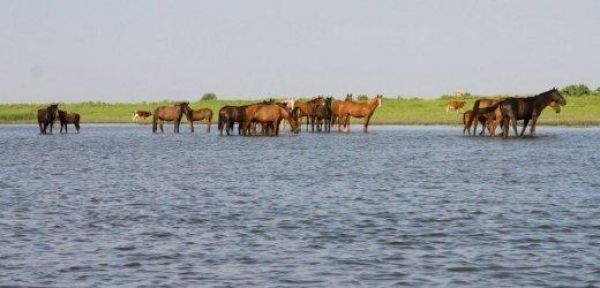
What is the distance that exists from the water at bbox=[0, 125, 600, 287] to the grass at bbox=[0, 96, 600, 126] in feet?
142

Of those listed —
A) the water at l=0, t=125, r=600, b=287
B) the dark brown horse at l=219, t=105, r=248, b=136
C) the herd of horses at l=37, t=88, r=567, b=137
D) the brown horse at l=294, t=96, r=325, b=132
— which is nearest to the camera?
the water at l=0, t=125, r=600, b=287

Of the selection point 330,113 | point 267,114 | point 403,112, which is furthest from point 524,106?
point 403,112

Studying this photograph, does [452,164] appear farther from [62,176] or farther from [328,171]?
[62,176]

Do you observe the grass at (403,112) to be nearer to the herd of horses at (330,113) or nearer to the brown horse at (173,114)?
the herd of horses at (330,113)

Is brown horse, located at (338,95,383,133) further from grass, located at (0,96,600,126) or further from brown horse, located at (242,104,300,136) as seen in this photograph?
grass, located at (0,96,600,126)

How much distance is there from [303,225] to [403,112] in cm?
7149

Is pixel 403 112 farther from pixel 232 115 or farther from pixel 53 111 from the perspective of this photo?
pixel 232 115

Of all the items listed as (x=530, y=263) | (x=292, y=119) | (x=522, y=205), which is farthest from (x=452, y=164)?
(x=292, y=119)

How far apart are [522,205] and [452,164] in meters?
11.1

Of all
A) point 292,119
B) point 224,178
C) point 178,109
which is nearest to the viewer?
point 224,178

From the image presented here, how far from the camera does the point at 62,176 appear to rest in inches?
946

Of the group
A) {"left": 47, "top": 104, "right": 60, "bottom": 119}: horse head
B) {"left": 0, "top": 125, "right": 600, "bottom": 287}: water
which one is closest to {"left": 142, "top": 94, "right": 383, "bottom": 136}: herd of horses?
{"left": 47, "top": 104, "right": 60, "bottom": 119}: horse head

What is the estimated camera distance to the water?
10.5 metres

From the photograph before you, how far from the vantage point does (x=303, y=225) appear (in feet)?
46.1
